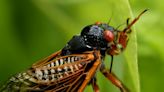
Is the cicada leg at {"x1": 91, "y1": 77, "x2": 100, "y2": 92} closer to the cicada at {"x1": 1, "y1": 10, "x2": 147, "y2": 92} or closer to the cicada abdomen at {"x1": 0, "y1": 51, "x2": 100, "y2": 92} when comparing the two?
the cicada at {"x1": 1, "y1": 10, "x2": 147, "y2": 92}

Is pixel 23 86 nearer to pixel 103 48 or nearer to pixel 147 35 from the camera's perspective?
pixel 103 48

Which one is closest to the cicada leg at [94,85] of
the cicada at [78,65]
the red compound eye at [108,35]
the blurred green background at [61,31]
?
the cicada at [78,65]

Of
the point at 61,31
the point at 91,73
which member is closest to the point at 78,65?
the point at 91,73

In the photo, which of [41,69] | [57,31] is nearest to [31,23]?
[57,31]

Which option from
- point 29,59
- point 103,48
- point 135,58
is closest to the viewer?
point 135,58

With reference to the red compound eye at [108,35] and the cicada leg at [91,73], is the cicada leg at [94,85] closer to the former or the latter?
the cicada leg at [91,73]

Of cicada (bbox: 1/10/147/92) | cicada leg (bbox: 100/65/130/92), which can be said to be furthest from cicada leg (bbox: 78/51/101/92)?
cicada leg (bbox: 100/65/130/92)

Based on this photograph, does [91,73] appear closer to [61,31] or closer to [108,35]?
[108,35]
